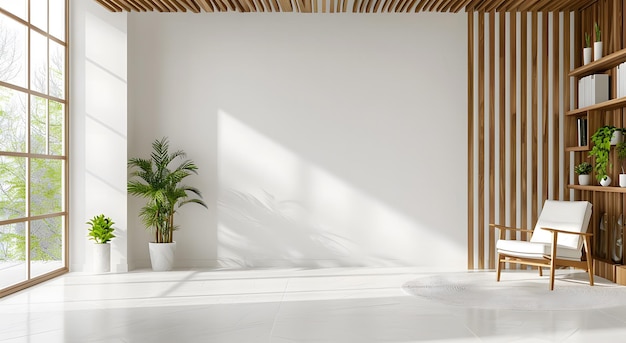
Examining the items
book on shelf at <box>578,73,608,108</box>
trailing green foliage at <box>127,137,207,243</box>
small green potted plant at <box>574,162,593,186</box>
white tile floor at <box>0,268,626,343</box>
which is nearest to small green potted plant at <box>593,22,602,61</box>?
book on shelf at <box>578,73,608,108</box>

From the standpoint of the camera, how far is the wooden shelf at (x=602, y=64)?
6241 millimetres

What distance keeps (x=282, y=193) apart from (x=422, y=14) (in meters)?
3.04

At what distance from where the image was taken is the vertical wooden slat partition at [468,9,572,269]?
7.44 metres

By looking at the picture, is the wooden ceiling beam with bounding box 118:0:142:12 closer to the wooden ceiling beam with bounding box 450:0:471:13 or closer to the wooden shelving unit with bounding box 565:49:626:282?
the wooden ceiling beam with bounding box 450:0:471:13

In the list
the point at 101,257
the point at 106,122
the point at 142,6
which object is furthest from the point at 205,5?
the point at 101,257

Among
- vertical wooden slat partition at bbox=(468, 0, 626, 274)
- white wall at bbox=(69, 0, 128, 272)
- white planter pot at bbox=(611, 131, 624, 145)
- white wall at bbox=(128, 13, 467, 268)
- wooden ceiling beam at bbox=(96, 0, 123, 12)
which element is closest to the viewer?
white planter pot at bbox=(611, 131, 624, 145)

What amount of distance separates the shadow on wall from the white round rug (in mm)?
1437

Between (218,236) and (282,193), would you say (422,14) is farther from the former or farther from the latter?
(218,236)

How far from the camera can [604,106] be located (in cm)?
651

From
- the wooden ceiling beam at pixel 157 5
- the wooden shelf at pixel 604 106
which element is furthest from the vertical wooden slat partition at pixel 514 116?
the wooden ceiling beam at pixel 157 5

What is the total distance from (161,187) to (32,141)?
1.55 metres

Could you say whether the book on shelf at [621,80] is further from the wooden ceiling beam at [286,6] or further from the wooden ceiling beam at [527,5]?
the wooden ceiling beam at [286,6]

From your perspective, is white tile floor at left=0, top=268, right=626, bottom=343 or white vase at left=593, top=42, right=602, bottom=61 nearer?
white tile floor at left=0, top=268, right=626, bottom=343

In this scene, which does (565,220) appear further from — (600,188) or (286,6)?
(286,6)
